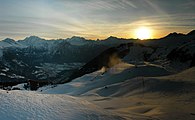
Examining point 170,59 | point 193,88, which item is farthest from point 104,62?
point 193,88

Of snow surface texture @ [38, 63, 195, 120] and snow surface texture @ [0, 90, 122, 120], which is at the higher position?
snow surface texture @ [0, 90, 122, 120]

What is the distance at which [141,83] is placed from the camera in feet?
165

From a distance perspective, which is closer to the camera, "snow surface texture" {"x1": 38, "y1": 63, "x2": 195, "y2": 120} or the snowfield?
the snowfield

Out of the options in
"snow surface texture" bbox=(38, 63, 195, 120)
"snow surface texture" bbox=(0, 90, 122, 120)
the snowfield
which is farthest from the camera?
"snow surface texture" bbox=(38, 63, 195, 120)

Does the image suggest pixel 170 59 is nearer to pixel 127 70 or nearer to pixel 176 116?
pixel 127 70

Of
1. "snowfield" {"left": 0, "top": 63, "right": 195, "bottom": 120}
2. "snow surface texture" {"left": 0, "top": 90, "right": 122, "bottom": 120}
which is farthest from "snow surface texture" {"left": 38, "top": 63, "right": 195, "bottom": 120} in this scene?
"snow surface texture" {"left": 0, "top": 90, "right": 122, "bottom": 120}

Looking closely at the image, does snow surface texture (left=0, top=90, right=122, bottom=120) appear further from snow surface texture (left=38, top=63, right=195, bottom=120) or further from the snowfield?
snow surface texture (left=38, top=63, right=195, bottom=120)

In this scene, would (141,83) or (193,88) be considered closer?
(193,88)

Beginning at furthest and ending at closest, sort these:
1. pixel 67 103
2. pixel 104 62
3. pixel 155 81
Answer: pixel 104 62 → pixel 155 81 → pixel 67 103

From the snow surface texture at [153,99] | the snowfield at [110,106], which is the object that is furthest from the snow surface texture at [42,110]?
the snow surface texture at [153,99]

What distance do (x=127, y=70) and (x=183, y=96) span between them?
53482 millimetres

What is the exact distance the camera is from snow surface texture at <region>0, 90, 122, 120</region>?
17.3 metres

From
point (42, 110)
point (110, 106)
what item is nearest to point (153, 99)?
point (110, 106)

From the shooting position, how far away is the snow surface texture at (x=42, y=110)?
17.3 meters
